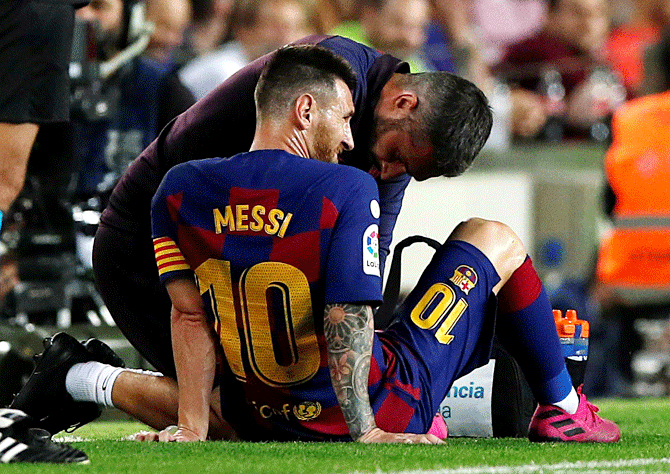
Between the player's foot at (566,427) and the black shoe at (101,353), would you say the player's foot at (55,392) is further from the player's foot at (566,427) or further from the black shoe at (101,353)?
the player's foot at (566,427)

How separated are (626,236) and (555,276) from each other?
3.02ft

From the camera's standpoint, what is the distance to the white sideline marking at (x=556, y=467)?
3291mm

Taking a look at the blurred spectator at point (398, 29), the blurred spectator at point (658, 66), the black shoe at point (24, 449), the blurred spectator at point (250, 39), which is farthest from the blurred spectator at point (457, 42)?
the black shoe at point (24, 449)

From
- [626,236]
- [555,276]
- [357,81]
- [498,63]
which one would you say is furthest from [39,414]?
[498,63]

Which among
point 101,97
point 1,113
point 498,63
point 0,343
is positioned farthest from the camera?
point 498,63

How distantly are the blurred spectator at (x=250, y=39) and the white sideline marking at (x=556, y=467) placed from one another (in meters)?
5.06

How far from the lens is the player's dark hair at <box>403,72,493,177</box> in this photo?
403 cm

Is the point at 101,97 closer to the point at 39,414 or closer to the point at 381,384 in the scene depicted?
the point at 39,414

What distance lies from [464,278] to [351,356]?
1.91ft

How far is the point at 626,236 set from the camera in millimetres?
7992

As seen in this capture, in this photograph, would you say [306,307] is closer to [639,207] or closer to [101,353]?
[101,353]

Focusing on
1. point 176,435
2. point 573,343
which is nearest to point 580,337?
point 573,343

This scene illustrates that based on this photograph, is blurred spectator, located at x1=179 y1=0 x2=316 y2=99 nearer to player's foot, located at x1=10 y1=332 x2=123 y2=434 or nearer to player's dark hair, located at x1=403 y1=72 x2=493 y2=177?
player's foot, located at x1=10 y1=332 x2=123 y2=434

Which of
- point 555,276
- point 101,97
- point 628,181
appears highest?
point 101,97
